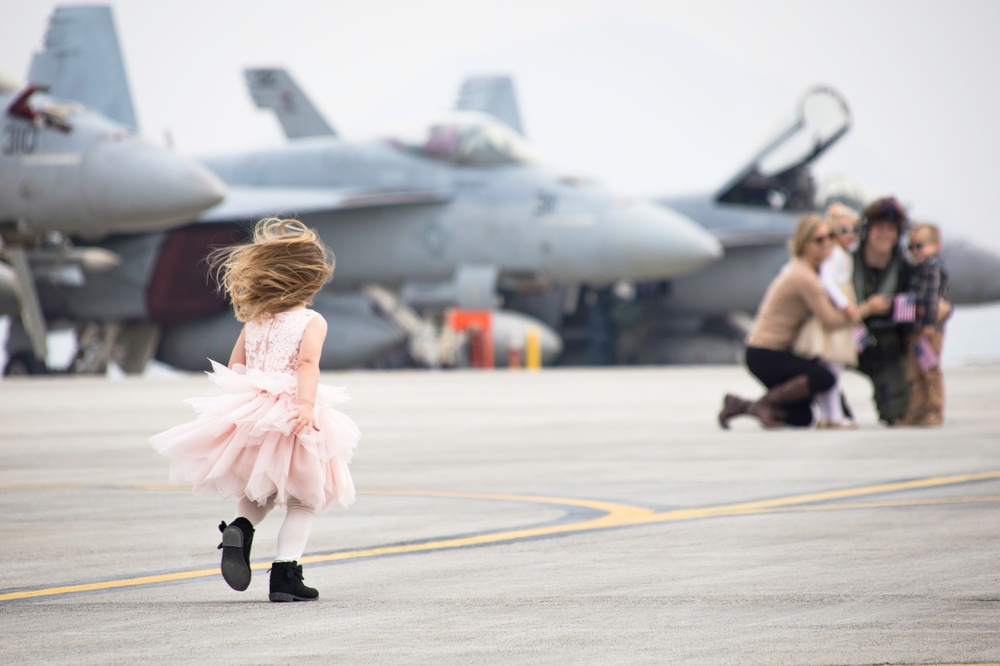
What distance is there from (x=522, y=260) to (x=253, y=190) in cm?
561

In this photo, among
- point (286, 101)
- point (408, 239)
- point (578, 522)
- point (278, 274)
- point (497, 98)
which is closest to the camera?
point (278, 274)

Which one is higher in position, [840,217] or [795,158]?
[795,158]

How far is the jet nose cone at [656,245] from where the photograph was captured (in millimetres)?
25031

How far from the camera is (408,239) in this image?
86.3 feet

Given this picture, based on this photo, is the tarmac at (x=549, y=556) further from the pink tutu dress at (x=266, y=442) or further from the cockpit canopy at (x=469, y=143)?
the cockpit canopy at (x=469, y=143)

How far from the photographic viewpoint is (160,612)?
429 cm

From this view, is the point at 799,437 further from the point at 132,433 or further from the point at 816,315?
the point at 132,433

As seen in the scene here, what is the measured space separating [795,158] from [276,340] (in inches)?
936

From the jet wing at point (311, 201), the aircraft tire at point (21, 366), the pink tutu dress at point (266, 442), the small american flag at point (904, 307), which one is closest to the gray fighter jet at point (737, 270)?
the jet wing at point (311, 201)

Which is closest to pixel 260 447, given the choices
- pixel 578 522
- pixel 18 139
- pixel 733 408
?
pixel 578 522

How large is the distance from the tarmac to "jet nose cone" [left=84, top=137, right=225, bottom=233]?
9.08m

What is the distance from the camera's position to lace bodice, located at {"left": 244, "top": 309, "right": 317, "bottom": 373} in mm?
4852

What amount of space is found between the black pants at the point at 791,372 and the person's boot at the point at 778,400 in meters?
0.04

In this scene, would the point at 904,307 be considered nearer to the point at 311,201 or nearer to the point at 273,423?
the point at 273,423
